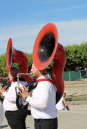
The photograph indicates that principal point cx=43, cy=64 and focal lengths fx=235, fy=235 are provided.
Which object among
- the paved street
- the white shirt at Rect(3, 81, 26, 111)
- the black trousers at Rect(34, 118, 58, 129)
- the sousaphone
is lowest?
the paved street

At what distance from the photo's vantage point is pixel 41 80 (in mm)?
3117

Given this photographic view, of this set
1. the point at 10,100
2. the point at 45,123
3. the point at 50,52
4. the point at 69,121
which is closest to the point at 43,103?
the point at 45,123

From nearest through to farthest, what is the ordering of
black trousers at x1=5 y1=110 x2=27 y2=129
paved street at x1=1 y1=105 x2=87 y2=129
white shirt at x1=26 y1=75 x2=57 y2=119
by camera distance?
white shirt at x1=26 y1=75 x2=57 y2=119 → black trousers at x1=5 y1=110 x2=27 y2=129 → paved street at x1=1 y1=105 x2=87 y2=129

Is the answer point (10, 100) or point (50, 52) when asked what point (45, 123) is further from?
point (10, 100)

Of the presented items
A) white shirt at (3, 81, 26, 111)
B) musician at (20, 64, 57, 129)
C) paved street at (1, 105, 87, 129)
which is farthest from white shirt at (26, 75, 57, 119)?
paved street at (1, 105, 87, 129)

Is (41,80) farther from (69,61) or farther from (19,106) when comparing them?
(69,61)

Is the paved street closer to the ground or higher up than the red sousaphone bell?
closer to the ground

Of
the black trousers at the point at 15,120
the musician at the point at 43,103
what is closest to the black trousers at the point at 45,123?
the musician at the point at 43,103

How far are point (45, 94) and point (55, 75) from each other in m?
0.38

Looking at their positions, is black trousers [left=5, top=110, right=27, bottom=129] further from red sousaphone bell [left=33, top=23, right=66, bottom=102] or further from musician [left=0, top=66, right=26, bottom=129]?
red sousaphone bell [left=33, top=23, right=66, bottom=102]

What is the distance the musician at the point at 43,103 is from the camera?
2947mm

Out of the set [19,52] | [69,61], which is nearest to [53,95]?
[19,52]

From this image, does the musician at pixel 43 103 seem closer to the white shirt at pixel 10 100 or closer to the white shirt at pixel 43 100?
the white shirt at pixel 43 100

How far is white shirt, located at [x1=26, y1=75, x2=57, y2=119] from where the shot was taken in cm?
294
